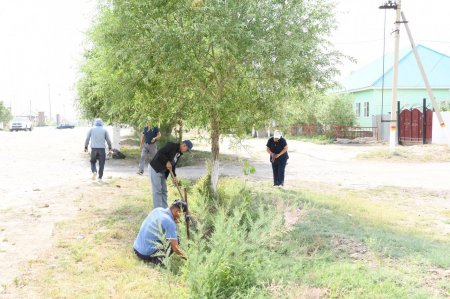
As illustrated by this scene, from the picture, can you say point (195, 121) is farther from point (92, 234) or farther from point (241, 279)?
point (241, 279)

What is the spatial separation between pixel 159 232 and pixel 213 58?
3.77 m

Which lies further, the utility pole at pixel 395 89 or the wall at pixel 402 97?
the wall at pixel 402 97

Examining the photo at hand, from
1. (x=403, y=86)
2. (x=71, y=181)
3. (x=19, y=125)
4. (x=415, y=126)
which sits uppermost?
(x=403, y=86)

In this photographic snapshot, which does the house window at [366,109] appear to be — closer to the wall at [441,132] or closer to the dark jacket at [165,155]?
the wall at [441,132]

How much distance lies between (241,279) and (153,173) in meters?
3.77

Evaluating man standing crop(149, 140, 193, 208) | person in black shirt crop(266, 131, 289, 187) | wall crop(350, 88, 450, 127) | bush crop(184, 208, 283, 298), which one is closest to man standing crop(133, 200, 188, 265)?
bush crop(184, 208, 283, 298)

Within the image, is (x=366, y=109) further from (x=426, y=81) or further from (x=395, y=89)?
(x=395, y=89)

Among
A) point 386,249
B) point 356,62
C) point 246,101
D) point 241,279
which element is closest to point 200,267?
point 241,279

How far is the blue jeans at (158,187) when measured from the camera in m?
8.21

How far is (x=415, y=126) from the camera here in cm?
2812

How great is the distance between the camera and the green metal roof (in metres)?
37.2

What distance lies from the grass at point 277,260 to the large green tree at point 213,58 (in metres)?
1.72

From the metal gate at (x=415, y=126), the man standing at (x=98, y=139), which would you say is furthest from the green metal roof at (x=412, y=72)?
the man standing at (x=98, y=139)

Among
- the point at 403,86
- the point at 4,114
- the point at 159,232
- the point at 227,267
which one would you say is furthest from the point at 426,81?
the point at 4,114
